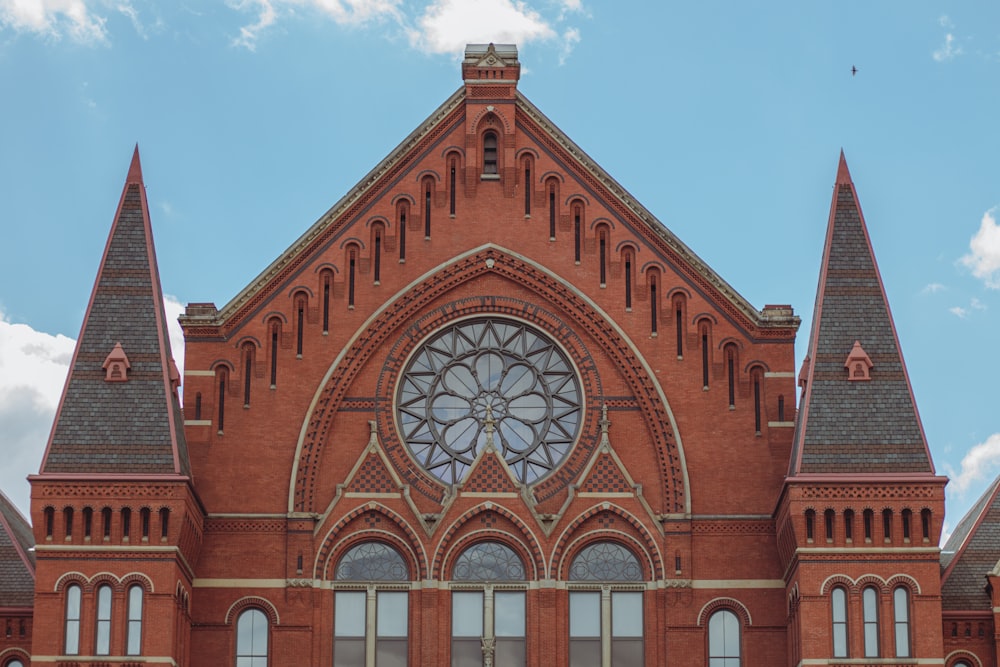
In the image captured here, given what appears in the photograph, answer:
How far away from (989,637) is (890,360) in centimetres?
786

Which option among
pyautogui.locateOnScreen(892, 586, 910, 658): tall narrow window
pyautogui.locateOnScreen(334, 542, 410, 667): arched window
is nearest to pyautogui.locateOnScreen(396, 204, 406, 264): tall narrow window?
pyautogui.locateOnScreen(334, 542, 410, 667): arched window

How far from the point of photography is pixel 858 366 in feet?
218

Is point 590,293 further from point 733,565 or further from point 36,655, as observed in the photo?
point 36,655

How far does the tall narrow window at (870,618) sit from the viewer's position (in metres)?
63.5

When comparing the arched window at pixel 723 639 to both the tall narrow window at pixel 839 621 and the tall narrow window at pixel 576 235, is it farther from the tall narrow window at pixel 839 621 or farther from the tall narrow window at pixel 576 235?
the tall narrow window at pixel 576 235

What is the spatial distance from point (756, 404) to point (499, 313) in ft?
25.1

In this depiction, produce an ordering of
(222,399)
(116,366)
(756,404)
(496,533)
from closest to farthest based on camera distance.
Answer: (116,366) < (496,533) < (756,404) < (222,399)

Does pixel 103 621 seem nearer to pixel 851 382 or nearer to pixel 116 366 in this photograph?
pixel 116 366

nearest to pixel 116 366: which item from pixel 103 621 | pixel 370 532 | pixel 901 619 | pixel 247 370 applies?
pixel 247 370

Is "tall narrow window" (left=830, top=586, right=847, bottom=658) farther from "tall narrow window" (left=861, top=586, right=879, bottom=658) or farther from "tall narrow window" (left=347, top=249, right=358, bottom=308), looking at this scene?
"tall narrow window" (left=347, top=249, right=358, bottom=308)

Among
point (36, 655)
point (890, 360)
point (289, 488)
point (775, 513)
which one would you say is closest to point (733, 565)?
point (775, 513)

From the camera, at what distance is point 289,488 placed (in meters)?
67.5

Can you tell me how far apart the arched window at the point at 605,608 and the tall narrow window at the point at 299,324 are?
9.79 meters

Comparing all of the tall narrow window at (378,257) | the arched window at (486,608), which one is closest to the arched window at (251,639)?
the arched window at (486,608)
